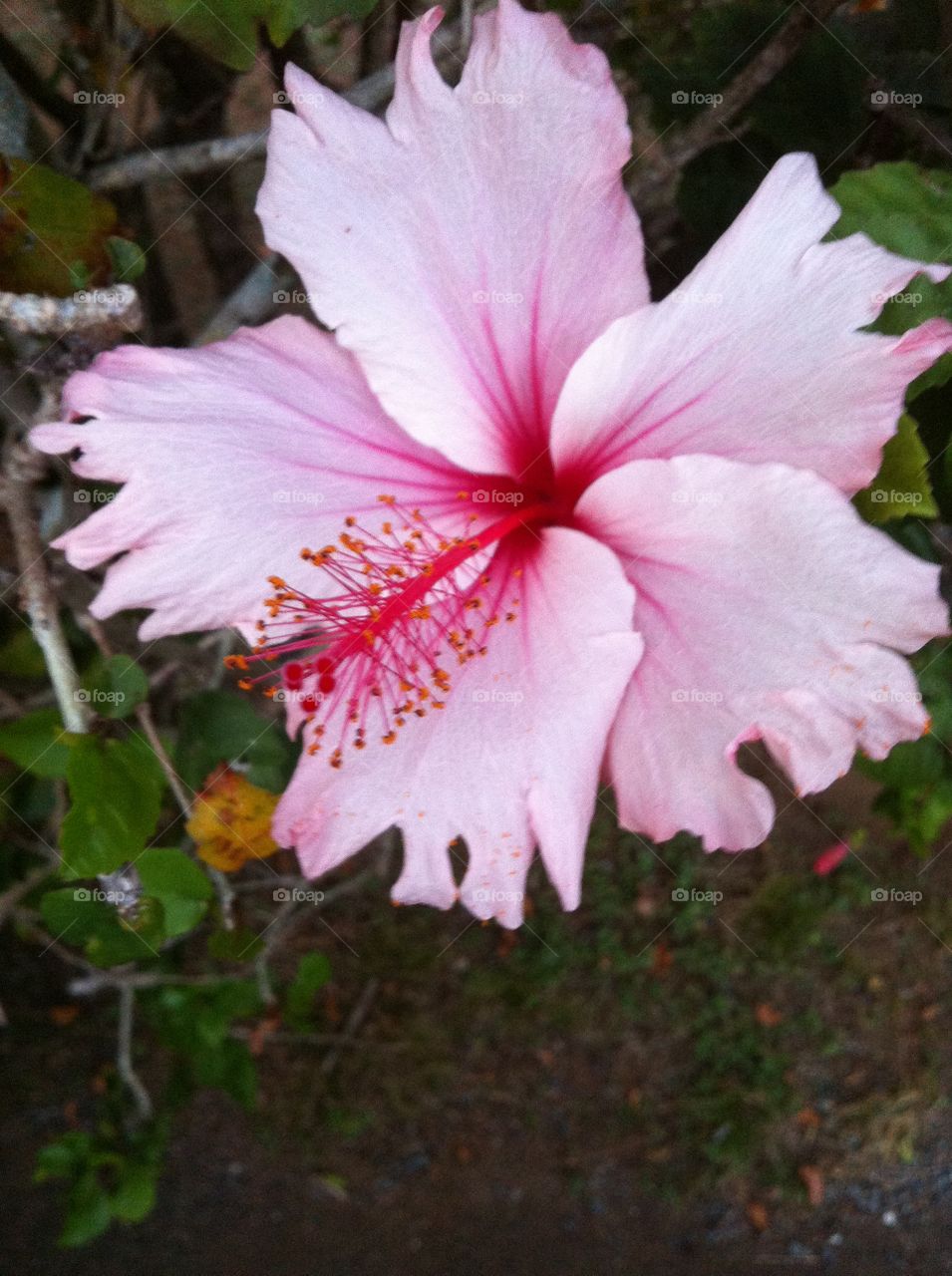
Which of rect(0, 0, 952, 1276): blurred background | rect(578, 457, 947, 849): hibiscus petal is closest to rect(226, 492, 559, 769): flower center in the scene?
rect(578, 457, 947, 849): hibiscus petal

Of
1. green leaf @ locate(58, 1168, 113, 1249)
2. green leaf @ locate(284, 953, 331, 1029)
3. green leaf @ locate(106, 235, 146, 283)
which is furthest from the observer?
green leaf @ locate(58, 1168, 113, 1249)

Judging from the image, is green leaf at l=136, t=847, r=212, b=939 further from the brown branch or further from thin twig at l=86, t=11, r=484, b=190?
the brown branch

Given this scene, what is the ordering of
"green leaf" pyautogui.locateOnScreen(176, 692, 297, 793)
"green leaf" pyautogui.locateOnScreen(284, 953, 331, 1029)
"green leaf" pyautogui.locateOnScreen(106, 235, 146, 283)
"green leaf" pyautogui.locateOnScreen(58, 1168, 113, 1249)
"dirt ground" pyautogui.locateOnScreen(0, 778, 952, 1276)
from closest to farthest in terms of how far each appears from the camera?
1. "green leaf" pyautogui.locateOnScreen(106, 235, 146, 283)
2. "green leaf" pyautogui.locateOnScreen(176, 692, 297, 793)
3. "green leaf" pyautogui.locateOnScreen(284, 953, 331, 1029)
4. "green leaf" pyautogui.locateOnScreen(58, 1168, 113, 1249)
5. "dirt ground" pyautogui.locateOnScreen(0, 778, 952, 1276)

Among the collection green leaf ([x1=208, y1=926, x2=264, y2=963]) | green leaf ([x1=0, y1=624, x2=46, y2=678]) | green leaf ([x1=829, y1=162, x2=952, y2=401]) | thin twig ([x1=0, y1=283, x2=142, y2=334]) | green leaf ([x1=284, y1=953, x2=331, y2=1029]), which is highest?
green leaf ([x1=829, y1=162, x2=952, y2=401])

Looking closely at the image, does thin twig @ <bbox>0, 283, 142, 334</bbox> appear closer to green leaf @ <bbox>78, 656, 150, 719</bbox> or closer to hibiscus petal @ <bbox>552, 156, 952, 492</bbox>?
green leaf @ <bbox>78, 656, 150, 719</bbox>

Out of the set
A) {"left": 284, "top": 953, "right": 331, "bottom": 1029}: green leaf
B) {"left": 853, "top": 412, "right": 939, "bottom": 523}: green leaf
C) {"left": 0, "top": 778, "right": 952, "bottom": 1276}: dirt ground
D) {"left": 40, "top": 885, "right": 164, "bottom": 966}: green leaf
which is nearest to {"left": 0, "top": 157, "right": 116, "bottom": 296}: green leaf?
{"left": 40, "top": 885, "right": 164, "bottom": 966}: green leaf

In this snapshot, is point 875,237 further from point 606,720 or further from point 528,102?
point 606,720

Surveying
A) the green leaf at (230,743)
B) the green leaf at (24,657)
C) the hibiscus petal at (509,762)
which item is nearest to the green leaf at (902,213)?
the hibiscus petal at (509,762)

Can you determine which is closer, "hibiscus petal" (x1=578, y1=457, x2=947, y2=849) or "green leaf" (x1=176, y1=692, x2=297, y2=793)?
"hibiscus petal" (x1=578, y1=457, x2=947, y2=849)

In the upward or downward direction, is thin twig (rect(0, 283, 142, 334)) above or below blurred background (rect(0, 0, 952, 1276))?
above

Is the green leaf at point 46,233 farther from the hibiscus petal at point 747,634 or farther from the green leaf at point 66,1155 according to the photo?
the green leaf at point 66,1155
